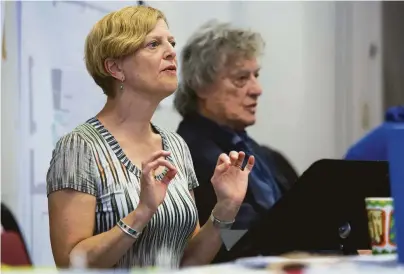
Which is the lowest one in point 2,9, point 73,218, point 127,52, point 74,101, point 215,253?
point 215,253

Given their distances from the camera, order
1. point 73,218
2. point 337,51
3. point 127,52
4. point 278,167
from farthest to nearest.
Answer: point 337,51 → point 278,167 → point 127,52 → point 73,218

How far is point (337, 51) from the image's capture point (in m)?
2.42

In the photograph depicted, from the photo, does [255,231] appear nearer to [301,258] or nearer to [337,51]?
[301,258]

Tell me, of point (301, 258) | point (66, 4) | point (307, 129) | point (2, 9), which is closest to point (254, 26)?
point (307, 129)

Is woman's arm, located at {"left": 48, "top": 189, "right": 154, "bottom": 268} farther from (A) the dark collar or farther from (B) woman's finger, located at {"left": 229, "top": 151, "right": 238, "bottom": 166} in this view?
(A) the dark collar

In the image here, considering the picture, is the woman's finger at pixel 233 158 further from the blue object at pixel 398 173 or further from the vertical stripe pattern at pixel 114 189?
the blue object at pixel 398 173

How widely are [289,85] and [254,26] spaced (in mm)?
244

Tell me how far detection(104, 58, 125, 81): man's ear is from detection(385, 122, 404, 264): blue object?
790 millimetres

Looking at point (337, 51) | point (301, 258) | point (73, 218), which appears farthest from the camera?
point (337, 51)

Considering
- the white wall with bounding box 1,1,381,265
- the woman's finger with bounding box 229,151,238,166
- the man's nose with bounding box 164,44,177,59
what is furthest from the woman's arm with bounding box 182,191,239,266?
the white wall with bounding box 1,1,381,265

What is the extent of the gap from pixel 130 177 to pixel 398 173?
0.72m

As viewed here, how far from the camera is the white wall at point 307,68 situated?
7.30 ft

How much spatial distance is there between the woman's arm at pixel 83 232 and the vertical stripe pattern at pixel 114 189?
1.0 inches

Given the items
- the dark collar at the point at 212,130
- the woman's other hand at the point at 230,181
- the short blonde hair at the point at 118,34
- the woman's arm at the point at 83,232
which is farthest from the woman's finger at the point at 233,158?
the dark collar at the point at 212,130
